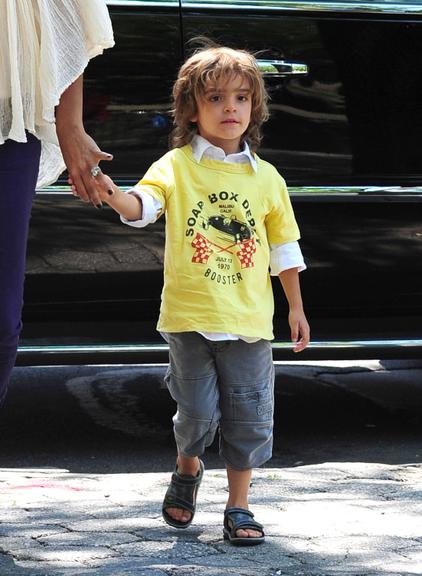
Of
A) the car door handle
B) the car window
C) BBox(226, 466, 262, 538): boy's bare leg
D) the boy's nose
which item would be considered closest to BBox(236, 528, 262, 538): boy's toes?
BBox(226, 466, 262, 538): boy's bare leg

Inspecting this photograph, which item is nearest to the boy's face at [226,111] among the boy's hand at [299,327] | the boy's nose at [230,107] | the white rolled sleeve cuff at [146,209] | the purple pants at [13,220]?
the boy's nose at [230,107]

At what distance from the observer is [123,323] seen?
15.8ft

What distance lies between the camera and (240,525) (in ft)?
11.9

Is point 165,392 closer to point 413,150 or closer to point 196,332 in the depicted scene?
point 413,150

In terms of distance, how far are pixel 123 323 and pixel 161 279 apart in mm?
218

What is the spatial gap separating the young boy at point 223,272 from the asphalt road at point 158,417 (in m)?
1.13

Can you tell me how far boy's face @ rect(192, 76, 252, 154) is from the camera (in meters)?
3.69

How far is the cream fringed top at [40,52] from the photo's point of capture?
3084 millimetres

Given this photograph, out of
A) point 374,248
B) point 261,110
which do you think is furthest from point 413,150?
point 261,110

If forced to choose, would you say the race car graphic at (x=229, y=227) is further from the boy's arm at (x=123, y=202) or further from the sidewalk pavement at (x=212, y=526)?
the sidewalk pavement at (x=212, y=526)

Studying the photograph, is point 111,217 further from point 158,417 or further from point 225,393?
point 158,417

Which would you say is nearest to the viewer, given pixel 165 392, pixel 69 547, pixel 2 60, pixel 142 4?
pixel 2 60

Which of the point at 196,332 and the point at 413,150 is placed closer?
the point at 196,332

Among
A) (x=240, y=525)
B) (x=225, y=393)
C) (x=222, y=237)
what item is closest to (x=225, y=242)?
(x=222, y=237)
